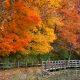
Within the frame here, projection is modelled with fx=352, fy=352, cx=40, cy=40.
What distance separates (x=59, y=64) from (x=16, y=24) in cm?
1413

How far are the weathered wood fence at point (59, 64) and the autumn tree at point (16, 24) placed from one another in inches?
309

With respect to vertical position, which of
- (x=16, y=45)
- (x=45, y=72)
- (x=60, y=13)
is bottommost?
(x=45, y=72)

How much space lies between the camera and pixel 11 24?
3997cm

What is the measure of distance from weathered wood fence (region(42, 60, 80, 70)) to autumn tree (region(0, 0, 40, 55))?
786 centimetres

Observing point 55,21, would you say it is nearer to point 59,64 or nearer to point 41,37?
point 41,37

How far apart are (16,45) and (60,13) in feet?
44.7

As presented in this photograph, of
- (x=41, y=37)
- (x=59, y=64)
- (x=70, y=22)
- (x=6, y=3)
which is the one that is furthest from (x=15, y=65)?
(x=6, y=3)

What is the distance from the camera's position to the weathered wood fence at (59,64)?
49062 mm

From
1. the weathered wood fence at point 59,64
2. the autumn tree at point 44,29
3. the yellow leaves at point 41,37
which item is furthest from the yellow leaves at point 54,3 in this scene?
the weathered wood fence at point 59,64

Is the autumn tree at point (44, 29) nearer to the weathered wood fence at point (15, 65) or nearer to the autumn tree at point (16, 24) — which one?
the weathered wood fence at point (15, 65)

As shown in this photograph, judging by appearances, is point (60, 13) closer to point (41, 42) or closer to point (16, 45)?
point (41, 42)

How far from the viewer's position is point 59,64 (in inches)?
2046

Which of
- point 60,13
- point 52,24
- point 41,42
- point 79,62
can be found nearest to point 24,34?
point 41,42

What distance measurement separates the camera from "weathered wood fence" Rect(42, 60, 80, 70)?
49.1m
